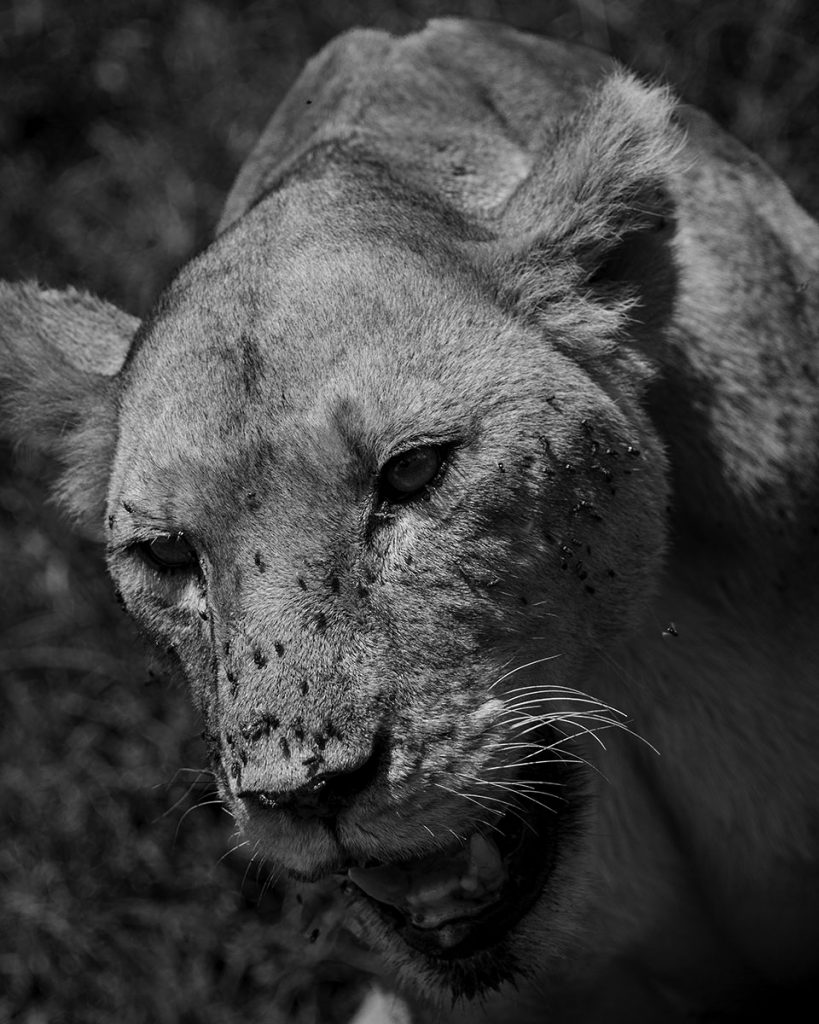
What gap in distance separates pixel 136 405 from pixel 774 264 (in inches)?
59.2

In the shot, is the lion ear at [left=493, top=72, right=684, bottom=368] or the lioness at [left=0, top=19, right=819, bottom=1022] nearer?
the lioness at [left=0, top=19, right=819, bottom=1022]

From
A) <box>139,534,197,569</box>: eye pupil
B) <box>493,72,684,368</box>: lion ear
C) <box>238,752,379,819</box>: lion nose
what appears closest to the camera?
<box>238,752,379,819</box>: lion nose

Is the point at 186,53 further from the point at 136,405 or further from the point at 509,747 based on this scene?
the point at 509,747

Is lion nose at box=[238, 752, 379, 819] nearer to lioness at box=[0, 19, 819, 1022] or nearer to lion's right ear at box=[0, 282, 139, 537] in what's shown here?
lioness at box=[0, 19, 819, 1022]

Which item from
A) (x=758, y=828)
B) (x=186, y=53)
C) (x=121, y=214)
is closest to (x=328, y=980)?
(x=758, y=828)

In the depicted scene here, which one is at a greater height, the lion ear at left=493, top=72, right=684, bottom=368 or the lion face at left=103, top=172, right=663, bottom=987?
the lion ear at left=493, top=72, right=684, bottom=368

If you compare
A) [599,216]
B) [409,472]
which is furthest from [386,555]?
[599,216]

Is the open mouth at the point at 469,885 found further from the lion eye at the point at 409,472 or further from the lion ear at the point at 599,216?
the lion ear at the point at 599,216

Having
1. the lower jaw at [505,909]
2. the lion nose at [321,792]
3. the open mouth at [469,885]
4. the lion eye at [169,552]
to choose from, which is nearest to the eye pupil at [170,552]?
the lion eye at [169,552]

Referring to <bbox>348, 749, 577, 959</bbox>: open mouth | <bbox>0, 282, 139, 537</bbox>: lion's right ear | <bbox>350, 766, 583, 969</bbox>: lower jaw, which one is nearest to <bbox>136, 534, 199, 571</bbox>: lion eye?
<bbox>0, 282, 139, 537</bbox>: lion's right ear

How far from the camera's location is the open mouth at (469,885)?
9.79 ft

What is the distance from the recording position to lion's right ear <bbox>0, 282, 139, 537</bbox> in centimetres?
347

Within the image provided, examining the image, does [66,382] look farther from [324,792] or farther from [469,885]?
[469,885]

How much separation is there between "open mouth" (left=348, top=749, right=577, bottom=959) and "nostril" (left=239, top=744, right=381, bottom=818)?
336mm
